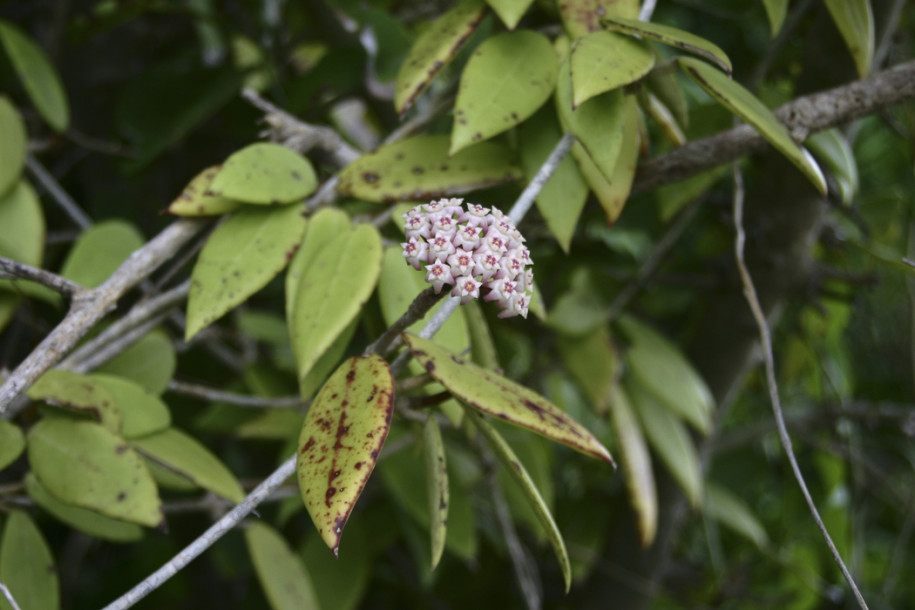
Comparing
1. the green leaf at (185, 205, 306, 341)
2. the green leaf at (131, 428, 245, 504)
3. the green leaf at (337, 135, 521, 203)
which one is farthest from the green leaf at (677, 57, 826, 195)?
the green leaf at (131, 428, 245, 504)

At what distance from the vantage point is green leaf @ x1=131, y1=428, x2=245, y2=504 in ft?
1.43

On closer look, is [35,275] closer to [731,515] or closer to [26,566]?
[26,566]

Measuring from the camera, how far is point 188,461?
1.46 ft

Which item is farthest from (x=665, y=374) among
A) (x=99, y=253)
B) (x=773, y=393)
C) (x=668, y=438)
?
(x=99, y=253)

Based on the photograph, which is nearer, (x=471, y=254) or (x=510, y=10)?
(x=471, y=254)

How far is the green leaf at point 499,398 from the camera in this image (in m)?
0.31

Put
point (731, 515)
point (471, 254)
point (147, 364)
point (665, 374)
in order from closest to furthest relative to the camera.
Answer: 1. point (471, 254)
2. point (147, 364)
3. point (665, 374)
4. point (731, 515)

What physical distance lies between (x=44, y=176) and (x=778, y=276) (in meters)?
0.59

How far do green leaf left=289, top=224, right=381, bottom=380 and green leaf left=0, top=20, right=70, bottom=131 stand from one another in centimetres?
36

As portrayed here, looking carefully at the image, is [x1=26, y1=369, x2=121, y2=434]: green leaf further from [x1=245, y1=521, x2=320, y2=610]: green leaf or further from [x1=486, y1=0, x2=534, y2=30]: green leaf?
[x1=486, y1=0, x2=534, y2=30]: green leaf

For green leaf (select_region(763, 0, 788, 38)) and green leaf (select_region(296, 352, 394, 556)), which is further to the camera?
green leaf (select_region(763, 0, 788, 38))

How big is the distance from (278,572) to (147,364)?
0.16 meters

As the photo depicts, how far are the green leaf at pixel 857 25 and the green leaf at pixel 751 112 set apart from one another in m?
0.12

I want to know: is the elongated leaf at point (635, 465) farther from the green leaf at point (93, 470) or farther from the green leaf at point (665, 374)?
the green leaf at point (93, 470)
